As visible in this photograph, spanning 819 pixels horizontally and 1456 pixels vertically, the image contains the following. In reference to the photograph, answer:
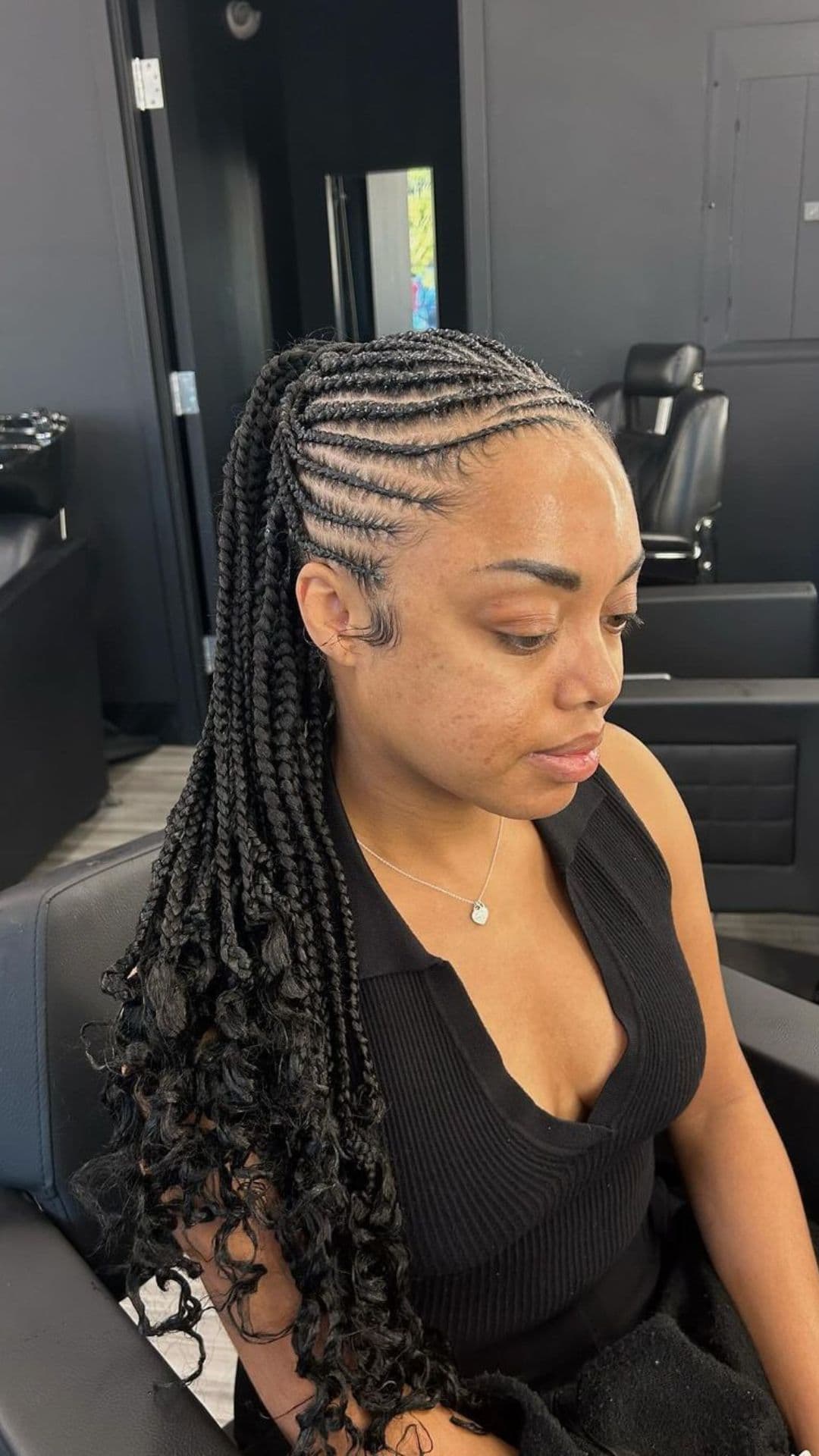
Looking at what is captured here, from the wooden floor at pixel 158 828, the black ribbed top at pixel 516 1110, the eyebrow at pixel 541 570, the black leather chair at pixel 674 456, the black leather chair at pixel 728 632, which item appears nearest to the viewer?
the eyebrow at pixel 541 570

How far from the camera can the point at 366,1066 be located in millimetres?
626

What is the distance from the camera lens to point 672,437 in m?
2.53

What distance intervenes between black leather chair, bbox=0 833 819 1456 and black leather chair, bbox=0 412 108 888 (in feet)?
5.01

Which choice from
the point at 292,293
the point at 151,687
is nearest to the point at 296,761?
the point at 151,687

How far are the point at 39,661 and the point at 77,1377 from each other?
1954 millimetres

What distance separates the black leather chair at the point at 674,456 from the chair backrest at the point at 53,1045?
72.6 inches

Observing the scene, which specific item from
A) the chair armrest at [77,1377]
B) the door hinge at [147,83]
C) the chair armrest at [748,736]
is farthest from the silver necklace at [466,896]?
the door hinge at [147,83]

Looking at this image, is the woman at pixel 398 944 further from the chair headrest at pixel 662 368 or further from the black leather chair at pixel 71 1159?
the chair headrest at pixel 662 368

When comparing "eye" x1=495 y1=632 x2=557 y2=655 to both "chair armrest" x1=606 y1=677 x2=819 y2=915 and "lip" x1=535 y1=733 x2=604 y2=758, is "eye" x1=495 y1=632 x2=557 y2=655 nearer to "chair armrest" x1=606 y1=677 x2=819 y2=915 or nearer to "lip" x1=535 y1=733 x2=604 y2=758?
"lip" x1=535 y1=733 x2=604 y2=758

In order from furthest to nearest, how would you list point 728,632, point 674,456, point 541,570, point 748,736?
point 674,456
point 728,632
point 748,736
point 541,570

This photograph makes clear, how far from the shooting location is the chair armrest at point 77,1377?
0.58 metres

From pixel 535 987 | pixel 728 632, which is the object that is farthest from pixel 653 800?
pixel 728 632

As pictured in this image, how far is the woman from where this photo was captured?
0.56m

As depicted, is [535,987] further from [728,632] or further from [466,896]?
[728,632]
